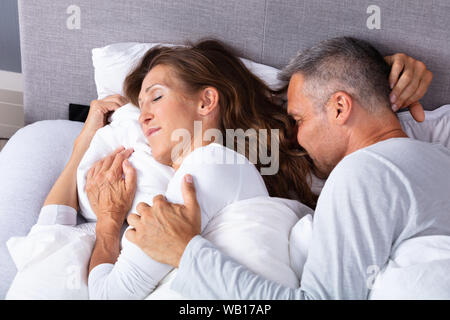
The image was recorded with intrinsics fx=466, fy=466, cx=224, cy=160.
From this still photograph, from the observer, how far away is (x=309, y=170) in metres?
1.54

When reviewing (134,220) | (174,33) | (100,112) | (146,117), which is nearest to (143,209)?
(134,220)

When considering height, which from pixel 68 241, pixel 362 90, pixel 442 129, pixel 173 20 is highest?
pixel 173 20

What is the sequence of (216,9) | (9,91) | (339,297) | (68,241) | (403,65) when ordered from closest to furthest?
(339,297) < (68,241) < (403,65) < (216,9) < (9,91)

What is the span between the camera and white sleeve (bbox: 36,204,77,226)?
4.39ft

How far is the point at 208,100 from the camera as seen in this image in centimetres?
142

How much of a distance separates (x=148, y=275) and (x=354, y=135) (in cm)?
69

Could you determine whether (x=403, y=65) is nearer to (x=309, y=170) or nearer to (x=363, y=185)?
(x=309, y=170)

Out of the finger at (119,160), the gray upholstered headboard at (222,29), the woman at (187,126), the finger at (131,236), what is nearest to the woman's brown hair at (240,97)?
→ the woman at (187,126)

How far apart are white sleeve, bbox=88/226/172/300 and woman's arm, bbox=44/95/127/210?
0.38 m

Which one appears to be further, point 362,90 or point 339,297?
point 362,90

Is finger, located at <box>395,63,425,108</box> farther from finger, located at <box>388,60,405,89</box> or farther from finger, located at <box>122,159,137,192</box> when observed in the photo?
finger, located at <box>122,159,137,192</box>

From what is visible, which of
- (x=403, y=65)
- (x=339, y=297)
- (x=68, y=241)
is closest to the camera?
(x=339, y=297)

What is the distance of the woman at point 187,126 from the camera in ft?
4.06

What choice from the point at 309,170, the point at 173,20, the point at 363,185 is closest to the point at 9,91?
the point at 173,20
